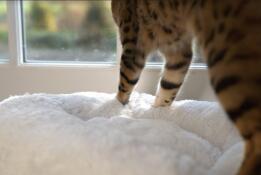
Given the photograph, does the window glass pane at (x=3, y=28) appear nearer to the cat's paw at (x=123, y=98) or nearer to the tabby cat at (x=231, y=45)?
the cat's paw at (x=123, y=98)

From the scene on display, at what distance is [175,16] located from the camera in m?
0.97

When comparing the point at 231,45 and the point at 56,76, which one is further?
the point at 56,76

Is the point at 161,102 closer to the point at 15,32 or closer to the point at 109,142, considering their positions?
the point at 109,142

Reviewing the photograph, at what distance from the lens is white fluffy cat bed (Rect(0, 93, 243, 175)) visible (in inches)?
30.8

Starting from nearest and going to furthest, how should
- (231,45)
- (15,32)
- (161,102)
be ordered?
(231,45) < (161,102) < (15,32)

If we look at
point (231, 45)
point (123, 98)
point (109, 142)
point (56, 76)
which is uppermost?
point (231, 45)

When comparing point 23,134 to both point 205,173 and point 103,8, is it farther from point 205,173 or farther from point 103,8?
point 103,8

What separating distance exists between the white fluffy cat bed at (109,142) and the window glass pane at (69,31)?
459 millimetres

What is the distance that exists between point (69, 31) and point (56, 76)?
190 mm

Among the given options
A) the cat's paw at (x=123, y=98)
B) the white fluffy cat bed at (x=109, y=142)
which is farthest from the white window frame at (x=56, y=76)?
the white fluffy cat bed at (x=109, y=142)

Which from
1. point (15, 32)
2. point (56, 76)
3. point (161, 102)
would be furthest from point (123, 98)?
point (15, 32)

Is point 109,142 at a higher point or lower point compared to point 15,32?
higher

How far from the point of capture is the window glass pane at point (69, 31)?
1.51m

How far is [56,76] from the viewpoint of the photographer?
150 centimetres
